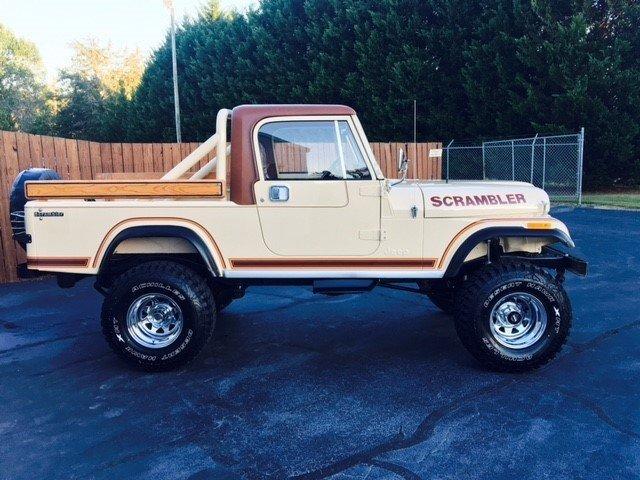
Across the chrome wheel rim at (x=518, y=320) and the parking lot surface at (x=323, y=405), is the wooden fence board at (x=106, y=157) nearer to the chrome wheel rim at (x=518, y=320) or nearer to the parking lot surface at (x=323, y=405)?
the parking lot surface at (x=323, y=405)

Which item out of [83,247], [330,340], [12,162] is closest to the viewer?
[83,247]

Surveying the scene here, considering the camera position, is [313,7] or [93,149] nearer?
[93,149]

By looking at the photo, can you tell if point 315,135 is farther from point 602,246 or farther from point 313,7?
point 313,7

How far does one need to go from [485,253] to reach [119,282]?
3.29m

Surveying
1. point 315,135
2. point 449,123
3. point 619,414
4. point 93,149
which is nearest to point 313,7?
point 449,123

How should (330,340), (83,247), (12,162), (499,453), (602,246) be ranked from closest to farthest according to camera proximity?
(499,453) < (83,247) < (330,340) < (12,162) < (602,246)

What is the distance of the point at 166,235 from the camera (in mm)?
4418

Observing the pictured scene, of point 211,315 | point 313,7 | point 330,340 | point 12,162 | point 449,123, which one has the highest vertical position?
point 313,7

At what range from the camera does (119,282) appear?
4.52 metres

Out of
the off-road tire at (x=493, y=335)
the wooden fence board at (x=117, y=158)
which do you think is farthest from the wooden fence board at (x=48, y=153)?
the off-road tire at (x=493, y=335)

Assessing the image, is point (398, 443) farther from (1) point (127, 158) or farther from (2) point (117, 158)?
(1) point (127, 158)

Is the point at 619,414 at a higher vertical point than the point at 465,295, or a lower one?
lower

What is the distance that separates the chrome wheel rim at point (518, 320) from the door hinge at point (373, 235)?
3.65ft

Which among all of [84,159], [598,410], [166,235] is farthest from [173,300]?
[84,159]
